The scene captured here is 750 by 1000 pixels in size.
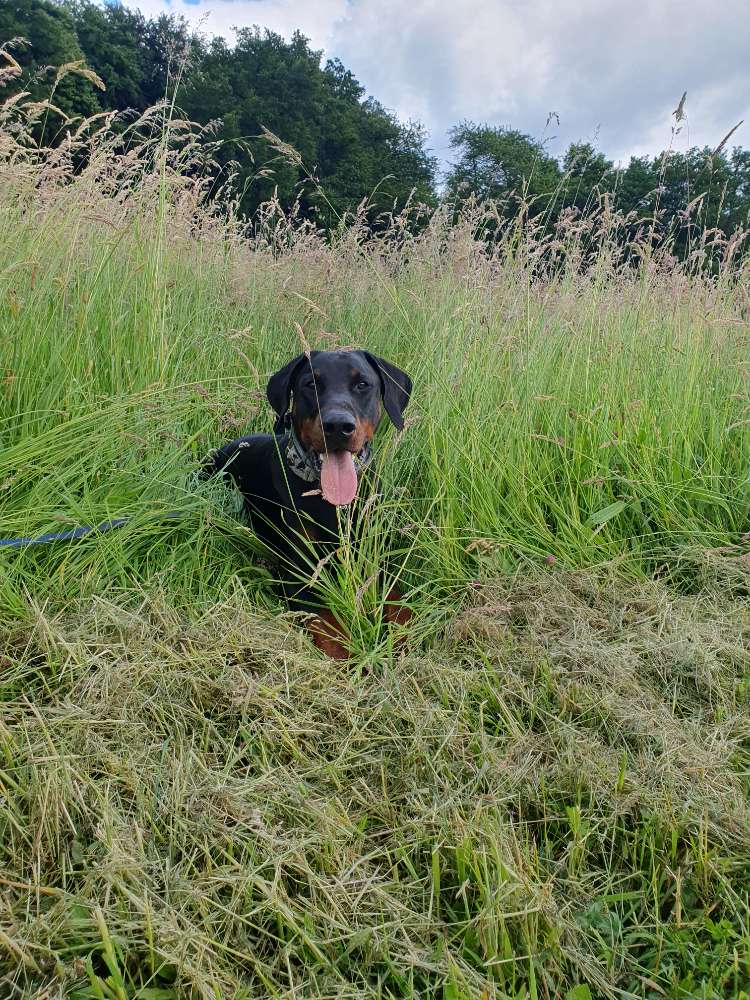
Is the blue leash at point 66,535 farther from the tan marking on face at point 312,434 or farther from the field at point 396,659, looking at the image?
the tan marking on face at point 312,434

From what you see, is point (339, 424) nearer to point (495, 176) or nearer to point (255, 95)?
point (495, 176)

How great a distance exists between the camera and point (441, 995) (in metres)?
1.13

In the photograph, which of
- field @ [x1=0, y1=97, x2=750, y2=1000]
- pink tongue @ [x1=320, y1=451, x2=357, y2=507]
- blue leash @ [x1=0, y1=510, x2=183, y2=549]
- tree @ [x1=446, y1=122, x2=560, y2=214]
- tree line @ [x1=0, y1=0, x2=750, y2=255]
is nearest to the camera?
field @ [x1=0, y1=97, x2=750, y2=1000]

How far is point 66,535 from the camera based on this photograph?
202 cm

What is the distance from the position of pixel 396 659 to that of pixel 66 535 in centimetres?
113

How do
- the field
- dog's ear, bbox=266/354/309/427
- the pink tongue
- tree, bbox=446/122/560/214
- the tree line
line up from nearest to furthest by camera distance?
the field < the pink tongue < dog's ear, bbox=266/354/309/427 < tree, bbox=446/122/560/214 < the tree line

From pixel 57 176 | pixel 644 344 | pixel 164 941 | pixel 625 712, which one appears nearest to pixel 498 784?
pixel 625 712

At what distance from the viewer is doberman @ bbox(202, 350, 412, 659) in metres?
2.30

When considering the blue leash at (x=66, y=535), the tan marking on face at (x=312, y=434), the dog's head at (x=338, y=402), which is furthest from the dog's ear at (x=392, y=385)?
the blue leash at (x=66, y=535)

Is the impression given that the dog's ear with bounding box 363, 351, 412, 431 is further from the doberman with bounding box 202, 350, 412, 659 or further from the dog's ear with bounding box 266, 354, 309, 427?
the dog's ear with bounding box 266, 354, 309, 427

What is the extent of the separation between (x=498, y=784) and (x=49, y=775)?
3.32 ft

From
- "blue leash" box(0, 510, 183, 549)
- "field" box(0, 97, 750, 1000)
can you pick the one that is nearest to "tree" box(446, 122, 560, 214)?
"field" box(0, 97, 750, 1000)

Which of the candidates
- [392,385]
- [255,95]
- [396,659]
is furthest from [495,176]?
[255,95]

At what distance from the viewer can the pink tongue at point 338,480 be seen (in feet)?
7.38
